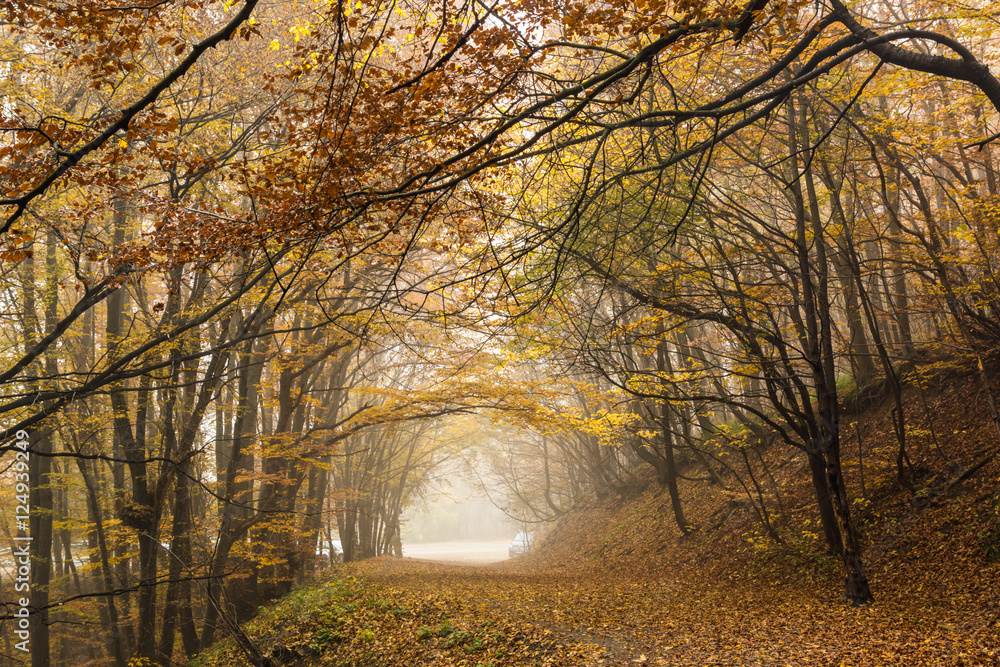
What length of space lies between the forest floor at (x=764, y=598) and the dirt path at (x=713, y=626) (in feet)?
0.08

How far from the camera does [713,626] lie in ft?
21.7

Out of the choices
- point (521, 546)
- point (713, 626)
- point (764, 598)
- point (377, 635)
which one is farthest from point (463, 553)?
point (713, 626)

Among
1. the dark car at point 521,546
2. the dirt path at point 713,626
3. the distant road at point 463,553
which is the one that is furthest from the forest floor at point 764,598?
the distant road at point 463,553

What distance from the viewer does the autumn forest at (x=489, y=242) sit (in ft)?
14.4

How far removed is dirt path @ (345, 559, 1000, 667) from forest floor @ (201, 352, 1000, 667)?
0.03 m

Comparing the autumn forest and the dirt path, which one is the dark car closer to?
the autumn forest

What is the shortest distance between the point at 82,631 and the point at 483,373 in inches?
535

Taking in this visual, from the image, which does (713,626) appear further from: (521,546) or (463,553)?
(463,553)

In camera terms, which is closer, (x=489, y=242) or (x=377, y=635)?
(x=489, y=242)

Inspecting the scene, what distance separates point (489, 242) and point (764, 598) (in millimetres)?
6727

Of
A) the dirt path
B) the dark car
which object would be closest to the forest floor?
the dirt path

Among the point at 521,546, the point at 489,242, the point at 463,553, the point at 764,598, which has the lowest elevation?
the point at 463,553

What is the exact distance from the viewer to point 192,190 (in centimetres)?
→ 1028

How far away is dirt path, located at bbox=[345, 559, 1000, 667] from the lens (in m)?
5.12
